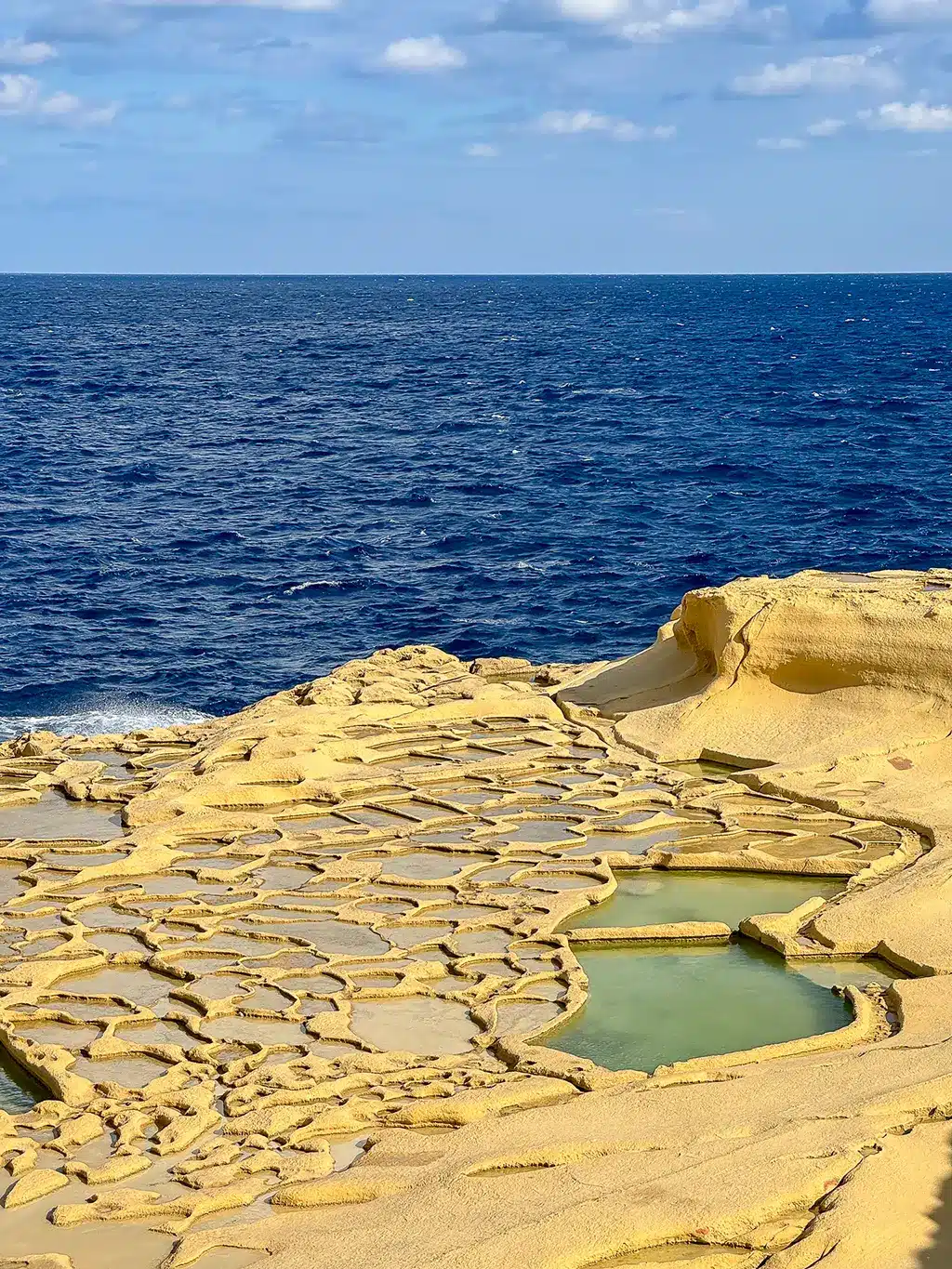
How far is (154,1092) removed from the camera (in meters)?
12.5

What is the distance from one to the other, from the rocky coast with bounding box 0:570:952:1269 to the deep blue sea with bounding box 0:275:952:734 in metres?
10.5

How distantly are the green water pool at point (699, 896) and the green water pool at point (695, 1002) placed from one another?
0.65 meters

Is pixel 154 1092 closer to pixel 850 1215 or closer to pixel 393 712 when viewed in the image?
pixel 850 1215

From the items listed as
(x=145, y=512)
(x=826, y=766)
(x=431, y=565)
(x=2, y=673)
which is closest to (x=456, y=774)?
(x=826, y=766)

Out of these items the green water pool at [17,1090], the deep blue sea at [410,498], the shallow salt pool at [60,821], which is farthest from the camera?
the deep blue sea at [410,498]

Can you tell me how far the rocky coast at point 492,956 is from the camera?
402 inches

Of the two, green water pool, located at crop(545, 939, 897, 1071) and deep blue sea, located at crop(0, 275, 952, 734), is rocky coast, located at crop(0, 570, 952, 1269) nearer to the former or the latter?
green water pool, located at crop(545, 939, 897, 1071)

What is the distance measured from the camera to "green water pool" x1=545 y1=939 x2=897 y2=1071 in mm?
13391

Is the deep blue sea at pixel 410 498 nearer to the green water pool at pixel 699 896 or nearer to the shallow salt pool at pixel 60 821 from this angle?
the shallow salt pool at pixel 60 821

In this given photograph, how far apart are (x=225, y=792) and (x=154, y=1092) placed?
707cm

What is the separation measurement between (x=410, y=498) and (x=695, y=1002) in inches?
1462

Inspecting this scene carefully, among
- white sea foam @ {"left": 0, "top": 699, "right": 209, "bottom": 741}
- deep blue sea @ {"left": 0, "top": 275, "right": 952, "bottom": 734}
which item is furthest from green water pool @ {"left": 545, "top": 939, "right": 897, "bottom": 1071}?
deep blue sea @ {"left": 0, "top": 275, "right": 952, "bottom": 734}

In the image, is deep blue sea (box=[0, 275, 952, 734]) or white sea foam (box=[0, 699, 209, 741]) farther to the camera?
deep blue sea (box=[0, 275, 952, 734])

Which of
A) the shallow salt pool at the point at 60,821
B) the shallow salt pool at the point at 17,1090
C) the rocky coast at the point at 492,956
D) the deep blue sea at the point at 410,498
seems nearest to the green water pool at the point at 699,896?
the rocky coast at the point at 492,956
